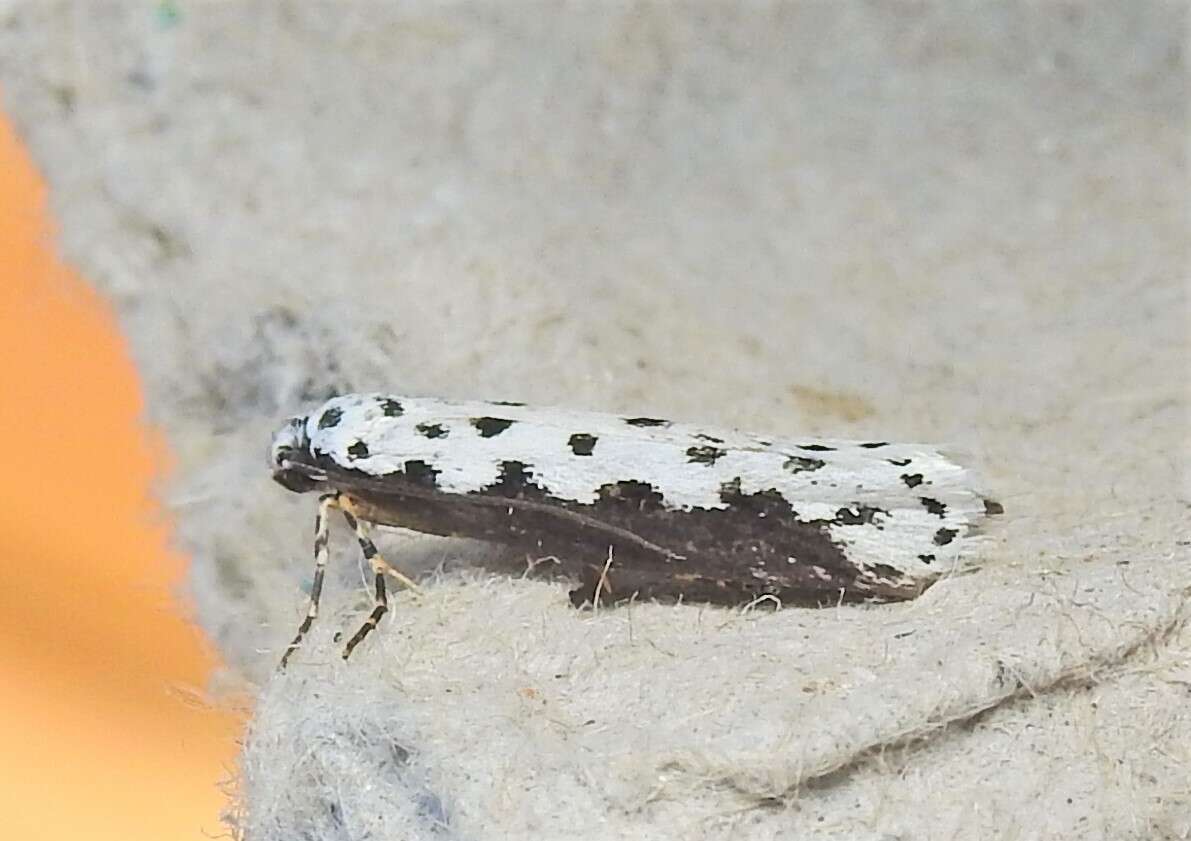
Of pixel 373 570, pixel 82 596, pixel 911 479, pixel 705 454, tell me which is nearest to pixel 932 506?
pixel 911 479

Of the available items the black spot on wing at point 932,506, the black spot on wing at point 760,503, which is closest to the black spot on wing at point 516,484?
the black spot on wing at point 760,503

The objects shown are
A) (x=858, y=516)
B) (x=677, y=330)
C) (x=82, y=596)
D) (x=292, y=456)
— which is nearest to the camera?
(x=858, y=516)

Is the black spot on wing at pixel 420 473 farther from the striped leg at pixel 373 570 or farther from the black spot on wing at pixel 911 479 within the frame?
the black spot on wing at pixel 911 479

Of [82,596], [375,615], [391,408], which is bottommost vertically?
[82,596]

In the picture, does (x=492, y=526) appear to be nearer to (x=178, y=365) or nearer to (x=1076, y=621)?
(x=1076, y=621)

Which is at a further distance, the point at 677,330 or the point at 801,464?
the point at 677,330

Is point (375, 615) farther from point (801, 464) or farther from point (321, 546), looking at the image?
point (801, 464)

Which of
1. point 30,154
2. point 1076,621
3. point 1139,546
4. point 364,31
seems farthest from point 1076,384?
point 30,154

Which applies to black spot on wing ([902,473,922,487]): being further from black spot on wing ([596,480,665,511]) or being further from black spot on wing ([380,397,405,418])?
black spot on wing ([380,397,405,418])
